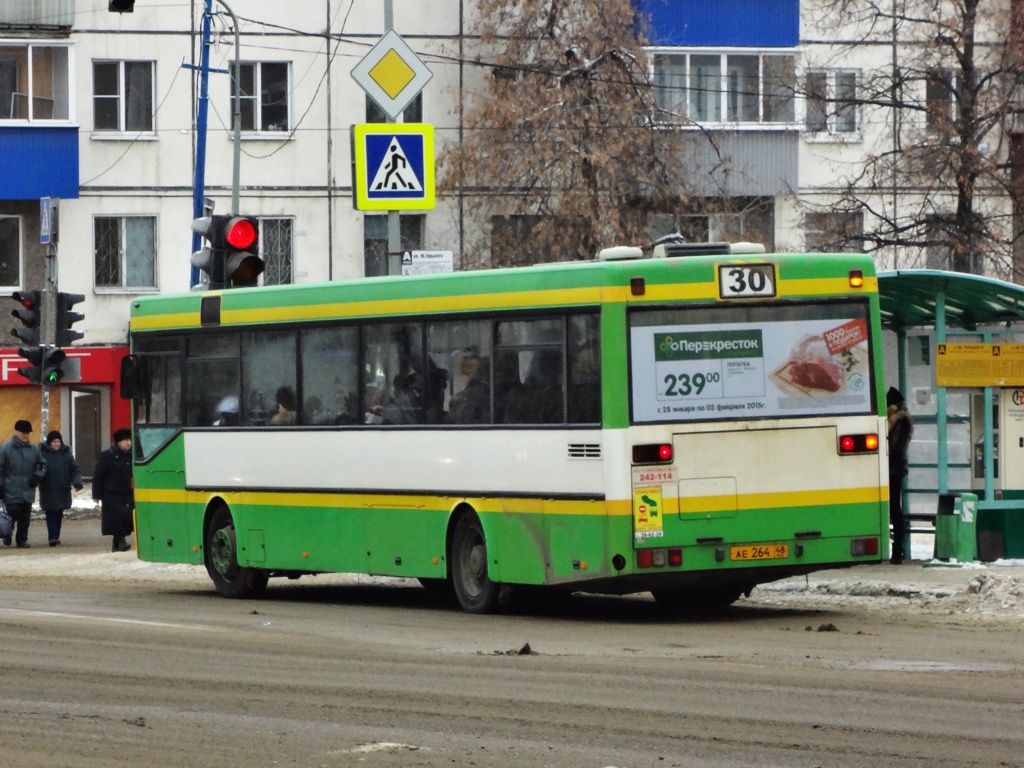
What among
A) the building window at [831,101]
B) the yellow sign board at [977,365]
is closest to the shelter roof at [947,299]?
the yellow sign board at [977,365]

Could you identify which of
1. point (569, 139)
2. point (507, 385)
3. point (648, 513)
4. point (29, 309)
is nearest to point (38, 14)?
point (569, 139)

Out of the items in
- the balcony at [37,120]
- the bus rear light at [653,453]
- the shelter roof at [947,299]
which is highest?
the balcony at [37,120]

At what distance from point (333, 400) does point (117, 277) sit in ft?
86.2

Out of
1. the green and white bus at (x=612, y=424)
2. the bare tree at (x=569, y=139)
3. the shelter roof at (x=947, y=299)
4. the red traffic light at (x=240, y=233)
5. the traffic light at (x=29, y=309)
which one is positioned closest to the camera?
the green and white bus at (x=612, y=424)

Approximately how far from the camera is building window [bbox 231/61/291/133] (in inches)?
1684

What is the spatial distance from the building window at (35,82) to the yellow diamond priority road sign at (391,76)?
2385cm

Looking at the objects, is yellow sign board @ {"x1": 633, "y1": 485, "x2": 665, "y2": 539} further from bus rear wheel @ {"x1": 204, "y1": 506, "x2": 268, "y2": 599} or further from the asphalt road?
bus rear wheel @ {"x1": 204, "y1": 506, "x2": 268, "y2": 599}

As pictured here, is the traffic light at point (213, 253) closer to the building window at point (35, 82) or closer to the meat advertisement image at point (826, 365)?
the meat advertisement image at point (826, 365)

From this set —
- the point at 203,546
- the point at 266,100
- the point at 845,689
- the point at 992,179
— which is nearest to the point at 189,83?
the point at 266,100

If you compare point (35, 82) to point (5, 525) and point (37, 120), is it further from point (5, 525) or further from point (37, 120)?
point (5, 525)

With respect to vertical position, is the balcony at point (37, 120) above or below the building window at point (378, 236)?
above

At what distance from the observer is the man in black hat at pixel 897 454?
65.4 ft

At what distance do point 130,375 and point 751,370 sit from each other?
764 centimetres

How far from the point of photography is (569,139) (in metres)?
39.2
